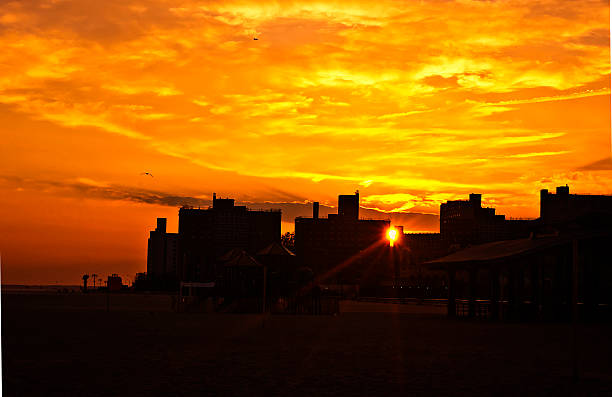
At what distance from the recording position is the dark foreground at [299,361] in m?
15.8

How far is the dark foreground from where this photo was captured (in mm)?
15773

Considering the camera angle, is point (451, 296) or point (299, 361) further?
point (451, 296)

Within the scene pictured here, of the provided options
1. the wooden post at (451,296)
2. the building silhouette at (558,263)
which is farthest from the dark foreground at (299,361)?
the wooden post at (451,296)

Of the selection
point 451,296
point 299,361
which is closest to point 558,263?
point 451,296

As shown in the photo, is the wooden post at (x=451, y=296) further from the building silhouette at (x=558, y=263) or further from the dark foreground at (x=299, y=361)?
the dark foreground at (x=299, y=361)

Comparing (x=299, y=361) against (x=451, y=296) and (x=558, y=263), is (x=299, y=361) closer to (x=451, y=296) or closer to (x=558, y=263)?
(x=558, y=263)

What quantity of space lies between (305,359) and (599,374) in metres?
7.23

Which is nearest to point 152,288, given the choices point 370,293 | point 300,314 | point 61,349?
point 370,293

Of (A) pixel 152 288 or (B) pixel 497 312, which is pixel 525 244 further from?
(A) pixel 152 288

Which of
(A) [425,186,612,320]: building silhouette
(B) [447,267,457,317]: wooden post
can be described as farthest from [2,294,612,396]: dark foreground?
(B) [447,267,457,317]: wooden post

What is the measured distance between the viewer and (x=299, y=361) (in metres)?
20.5

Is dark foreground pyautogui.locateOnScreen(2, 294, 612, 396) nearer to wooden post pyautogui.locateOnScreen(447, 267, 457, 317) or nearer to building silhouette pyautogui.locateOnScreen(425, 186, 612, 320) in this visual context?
building silhouette pyautogui.locateOnScreen(425, 186, 612, 320)

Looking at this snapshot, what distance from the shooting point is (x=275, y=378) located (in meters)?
17.1

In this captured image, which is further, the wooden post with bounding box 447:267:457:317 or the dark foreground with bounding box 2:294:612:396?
the wooden post with bounding box 447:267:457:317
